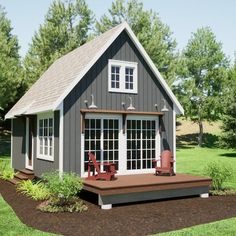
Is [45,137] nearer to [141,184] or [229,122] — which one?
[141,184]

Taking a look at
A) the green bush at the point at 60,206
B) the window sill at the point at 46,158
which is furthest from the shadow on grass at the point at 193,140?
the green bush at the point at 60,206

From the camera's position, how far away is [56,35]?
3619 cm

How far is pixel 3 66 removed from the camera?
28.6 meters

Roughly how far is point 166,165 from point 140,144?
1396 mm

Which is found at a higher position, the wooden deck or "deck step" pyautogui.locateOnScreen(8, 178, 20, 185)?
the wooden deck

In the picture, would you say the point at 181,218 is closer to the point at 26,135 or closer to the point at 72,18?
the point at 26,135

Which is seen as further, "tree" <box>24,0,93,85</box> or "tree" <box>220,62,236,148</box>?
"tree" <box>24,0,93,85</box>

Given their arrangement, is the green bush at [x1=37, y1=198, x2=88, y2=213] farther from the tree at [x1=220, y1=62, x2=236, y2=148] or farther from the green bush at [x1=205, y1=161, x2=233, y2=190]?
the tree at [x1=220, y1=62, x2=236, y2=148]

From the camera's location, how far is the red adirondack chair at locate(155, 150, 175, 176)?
13898 mm

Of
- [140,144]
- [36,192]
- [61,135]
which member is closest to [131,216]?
[36,192]

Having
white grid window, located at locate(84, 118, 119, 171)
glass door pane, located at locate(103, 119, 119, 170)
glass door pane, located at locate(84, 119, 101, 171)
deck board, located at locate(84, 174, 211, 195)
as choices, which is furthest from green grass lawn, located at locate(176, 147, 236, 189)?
glass door pane, located at locate(84, 119, 101, 171)

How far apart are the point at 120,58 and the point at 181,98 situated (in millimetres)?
28424

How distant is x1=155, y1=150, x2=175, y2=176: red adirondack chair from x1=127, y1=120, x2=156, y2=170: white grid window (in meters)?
0.78

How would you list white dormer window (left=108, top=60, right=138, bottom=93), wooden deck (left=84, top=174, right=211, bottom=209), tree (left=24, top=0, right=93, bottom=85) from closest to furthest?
wooden deck (left=84, top=174, right=211, bottom=209), white dormer window (left=108, top=60, right=138, bottom=93), tree (left=24, top=0, right=93, bottom=85)
